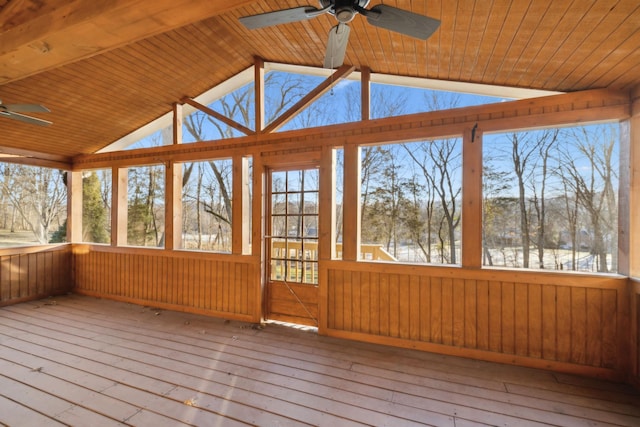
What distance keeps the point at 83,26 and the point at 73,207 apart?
4.78 m

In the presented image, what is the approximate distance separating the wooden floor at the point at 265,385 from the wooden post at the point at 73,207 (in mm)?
2152

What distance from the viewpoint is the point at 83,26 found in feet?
5.32

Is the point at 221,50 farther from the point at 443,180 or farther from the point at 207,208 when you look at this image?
the point at 207,208

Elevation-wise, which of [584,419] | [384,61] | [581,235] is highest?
[384,61]

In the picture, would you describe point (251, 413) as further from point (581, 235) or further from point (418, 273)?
point (581, 235)

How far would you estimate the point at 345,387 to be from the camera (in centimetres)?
232

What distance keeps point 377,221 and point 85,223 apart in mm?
5804

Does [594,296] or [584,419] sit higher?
[594,296]

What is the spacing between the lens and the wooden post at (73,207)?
5148 millimetres

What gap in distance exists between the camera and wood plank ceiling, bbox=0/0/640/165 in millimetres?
1666

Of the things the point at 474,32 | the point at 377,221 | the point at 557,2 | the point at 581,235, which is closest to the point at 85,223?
the point at 377,221

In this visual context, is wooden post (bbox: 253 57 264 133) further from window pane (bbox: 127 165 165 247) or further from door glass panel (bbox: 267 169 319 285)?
window pane (bbox: 127 165 165 247)

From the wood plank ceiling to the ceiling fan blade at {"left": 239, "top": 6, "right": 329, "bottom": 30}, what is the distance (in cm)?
12

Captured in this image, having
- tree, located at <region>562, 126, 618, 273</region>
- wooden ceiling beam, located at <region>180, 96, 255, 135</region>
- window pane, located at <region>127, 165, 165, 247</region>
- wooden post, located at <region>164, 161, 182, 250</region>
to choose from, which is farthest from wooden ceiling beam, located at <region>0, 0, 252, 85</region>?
window pane, located at <region>127, 165, 165, 247</region>
